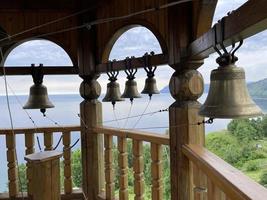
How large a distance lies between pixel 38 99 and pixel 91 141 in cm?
73

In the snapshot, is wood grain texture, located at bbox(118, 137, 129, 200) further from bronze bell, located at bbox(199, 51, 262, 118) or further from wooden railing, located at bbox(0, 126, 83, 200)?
bronze bell, located at bbox(199, 51, 262, 118)

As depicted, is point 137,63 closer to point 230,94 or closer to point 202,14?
point 202,14

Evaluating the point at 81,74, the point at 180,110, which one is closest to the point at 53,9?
the point at 81,74

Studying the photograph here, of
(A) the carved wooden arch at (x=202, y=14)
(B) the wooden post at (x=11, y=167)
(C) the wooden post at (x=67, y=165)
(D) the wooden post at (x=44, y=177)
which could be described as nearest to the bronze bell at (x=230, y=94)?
(A) the carved wooden arch at (x=202, y=14)

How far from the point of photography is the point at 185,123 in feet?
7.48

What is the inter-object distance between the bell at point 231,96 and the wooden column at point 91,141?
2.43m

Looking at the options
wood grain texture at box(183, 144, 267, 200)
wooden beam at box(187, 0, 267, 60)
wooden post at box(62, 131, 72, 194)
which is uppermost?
wooden beam at box(187, 0, 267, 60)

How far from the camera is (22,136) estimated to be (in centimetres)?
386

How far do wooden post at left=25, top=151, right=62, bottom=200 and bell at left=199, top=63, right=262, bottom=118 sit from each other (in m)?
1.03

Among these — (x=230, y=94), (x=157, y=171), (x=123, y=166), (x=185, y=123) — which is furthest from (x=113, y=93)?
(x=230, y=94)

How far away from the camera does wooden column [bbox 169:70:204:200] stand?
89.5 inches

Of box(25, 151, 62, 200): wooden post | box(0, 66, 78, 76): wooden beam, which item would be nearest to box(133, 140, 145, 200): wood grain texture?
box(25, 151, 62, 200): wooden post

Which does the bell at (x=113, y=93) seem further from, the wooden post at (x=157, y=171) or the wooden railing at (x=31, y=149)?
the wooden post at (x=157, y=171)

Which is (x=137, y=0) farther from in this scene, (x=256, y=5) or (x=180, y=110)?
(x=256, y=5)
